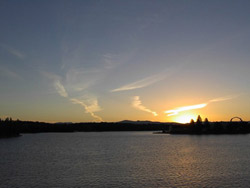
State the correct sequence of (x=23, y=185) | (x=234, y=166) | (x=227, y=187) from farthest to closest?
(x=234, y=166)
(x=23, y=185)
(x=227, y=187)

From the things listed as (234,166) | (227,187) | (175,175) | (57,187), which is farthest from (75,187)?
(234,166)

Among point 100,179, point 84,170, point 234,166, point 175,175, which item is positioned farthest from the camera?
point 234,166

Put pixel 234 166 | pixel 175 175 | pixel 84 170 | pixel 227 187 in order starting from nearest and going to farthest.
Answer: pixel 227 187
pixel 175 175
pixel 84 170
pixel 234 166

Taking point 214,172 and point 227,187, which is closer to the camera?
point 227,187

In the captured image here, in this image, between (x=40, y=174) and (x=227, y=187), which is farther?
(x=40, y=174)

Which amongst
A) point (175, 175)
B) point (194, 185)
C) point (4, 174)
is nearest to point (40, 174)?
point (4, 174)

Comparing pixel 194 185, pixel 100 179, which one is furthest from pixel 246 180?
pixel 100 179

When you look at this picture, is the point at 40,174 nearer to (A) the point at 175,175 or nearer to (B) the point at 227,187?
(A) the point at 175,175

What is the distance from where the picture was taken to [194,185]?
43844 mm

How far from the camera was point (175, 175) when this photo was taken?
173 feet

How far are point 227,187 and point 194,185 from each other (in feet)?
16.0

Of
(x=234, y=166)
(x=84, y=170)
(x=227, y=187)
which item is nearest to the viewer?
(x=227, y=187)

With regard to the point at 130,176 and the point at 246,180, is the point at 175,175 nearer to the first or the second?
the point at 130,176

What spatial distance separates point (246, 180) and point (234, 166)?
54.8 ft
